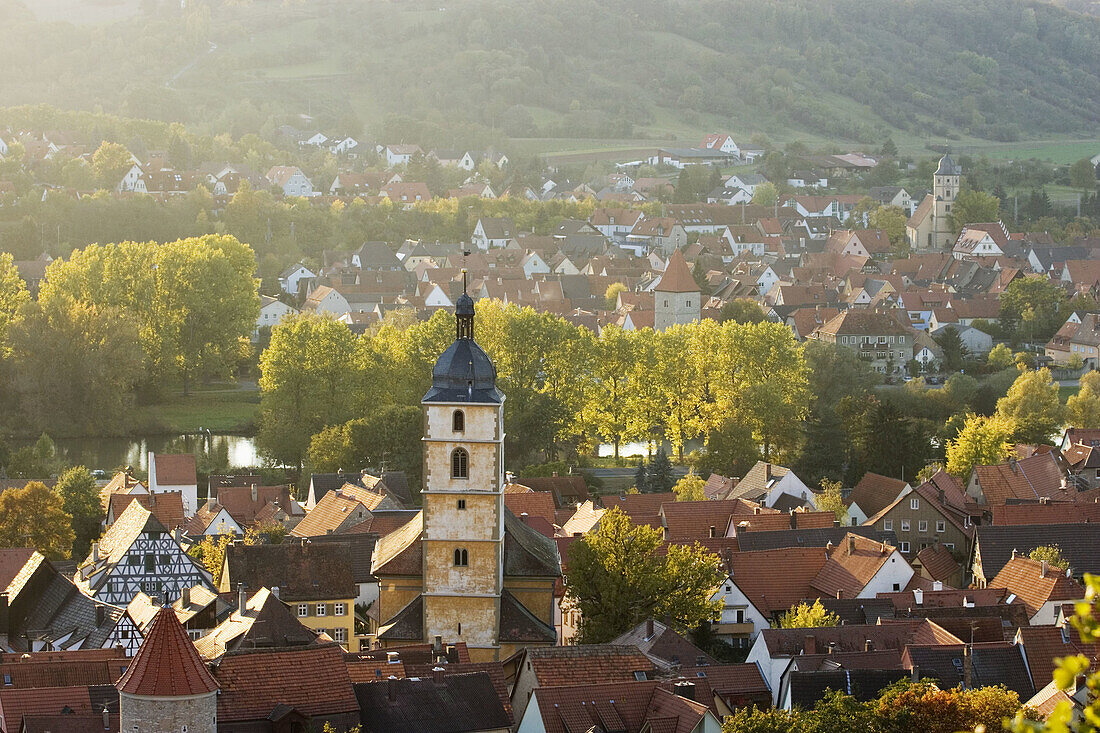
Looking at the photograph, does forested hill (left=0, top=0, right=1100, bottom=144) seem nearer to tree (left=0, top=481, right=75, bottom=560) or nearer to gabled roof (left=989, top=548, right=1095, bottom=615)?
tree (left=0, top=481, right=75, bottom=560)

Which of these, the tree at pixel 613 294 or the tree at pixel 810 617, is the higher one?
the tree at pixel 810 617

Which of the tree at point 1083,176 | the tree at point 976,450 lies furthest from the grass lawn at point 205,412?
the tree at point 1083,176

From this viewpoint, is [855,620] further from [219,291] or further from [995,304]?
[995,304]

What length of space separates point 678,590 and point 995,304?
59.7 m

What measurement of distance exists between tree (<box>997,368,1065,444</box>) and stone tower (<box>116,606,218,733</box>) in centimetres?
4170

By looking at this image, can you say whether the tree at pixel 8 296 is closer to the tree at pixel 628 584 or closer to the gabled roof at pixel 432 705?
the tree at pixel 628 584

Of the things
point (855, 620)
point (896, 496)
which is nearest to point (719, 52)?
point (896, 496)

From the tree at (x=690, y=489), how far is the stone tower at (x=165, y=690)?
29.6 metres

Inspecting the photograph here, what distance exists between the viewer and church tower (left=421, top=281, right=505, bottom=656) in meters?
35.5

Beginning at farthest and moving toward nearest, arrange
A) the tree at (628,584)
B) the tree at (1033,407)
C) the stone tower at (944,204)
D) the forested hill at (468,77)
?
the forested hill at (468,77) → the stone tower at (944,204) → the tree at (1033,407) → the tree at (628,584)

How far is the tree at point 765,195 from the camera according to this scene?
132m

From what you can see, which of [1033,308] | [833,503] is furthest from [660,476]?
[1033,308]

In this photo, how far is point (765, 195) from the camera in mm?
133375

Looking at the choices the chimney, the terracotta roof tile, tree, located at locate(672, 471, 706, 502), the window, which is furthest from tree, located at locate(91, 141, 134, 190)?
the chimney
